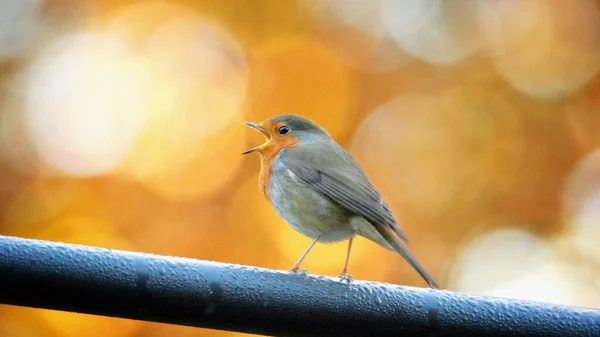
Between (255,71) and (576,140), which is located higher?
(255,71)

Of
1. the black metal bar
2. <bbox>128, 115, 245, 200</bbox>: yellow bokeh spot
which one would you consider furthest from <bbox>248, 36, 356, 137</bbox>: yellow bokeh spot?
the black metal bar

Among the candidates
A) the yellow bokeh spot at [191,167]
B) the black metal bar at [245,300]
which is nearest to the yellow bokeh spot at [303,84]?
the yellow bokeh spot at [191,167]

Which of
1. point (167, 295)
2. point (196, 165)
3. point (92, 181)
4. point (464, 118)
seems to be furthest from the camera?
point (464, 118)

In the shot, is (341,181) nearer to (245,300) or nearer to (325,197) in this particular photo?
(325,197)

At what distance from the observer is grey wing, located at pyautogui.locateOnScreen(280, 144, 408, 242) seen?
3.18 metres

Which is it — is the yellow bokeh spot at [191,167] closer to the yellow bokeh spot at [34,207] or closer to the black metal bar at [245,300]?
the yellow bokeh spot at [34,207]

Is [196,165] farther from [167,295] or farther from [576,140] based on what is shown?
[167,295]

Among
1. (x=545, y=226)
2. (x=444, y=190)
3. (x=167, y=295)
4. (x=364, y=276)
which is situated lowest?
(x=167, y=295)

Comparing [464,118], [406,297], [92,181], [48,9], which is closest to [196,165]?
[92,181]

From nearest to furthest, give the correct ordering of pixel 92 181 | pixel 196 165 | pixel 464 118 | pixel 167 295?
pixel 167 295 → pixel 92 181 → pixel 196 165 → pixel 464 118

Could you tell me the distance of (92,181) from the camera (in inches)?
217

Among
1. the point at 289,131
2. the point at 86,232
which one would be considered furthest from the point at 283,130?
the point at 86,232

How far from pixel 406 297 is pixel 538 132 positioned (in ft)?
15.8

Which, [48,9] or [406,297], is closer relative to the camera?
[406,297]
